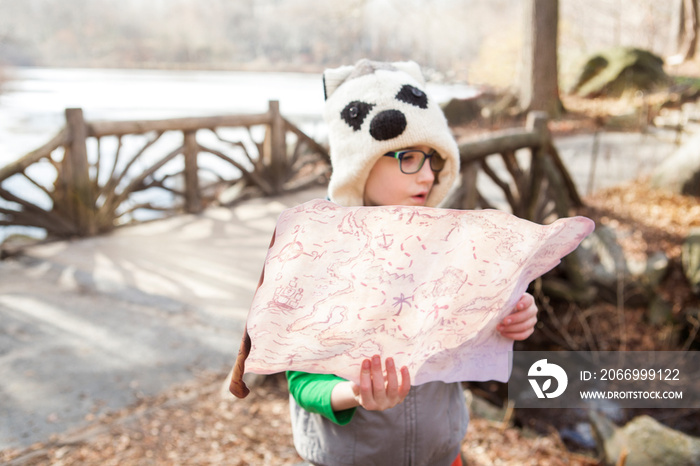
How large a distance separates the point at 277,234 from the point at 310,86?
27.2 m

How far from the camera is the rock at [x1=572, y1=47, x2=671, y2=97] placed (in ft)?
50.2

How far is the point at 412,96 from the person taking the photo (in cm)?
145

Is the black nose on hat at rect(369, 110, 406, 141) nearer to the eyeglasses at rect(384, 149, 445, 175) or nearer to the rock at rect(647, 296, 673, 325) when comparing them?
the eyeglasses at rect(384, 149, 445, 175)

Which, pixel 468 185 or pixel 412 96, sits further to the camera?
pixel 468 185

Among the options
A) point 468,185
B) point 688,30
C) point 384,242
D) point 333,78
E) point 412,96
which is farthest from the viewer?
point 688,30

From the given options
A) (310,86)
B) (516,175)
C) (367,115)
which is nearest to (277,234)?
(367,115)

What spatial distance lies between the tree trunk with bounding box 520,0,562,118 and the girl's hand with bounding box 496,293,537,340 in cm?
1159

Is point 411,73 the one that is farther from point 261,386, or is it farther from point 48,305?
point 48,305

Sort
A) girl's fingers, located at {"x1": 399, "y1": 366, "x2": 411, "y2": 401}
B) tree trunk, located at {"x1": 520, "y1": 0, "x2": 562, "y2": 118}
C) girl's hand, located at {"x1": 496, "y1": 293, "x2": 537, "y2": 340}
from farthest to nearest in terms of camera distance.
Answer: tree trunk, located at {"x1": 520, "y1": 0, "x2": 562, "y2": 118} < girl's hand, located at {"x1": 496, "y1": 293, "x2": 537, "y2": 340} < girl's fingers, located at {"x1": 399, "y1": 366, "x2": 411, "y2": 401}

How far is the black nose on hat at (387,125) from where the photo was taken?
1.37 meters

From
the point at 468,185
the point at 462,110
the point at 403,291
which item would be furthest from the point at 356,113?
the point at 462,110

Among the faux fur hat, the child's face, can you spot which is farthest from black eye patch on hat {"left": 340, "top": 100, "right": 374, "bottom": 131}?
the child's face

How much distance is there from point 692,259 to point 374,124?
16.6 ft

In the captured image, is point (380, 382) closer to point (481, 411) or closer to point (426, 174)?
point (426, 174)
